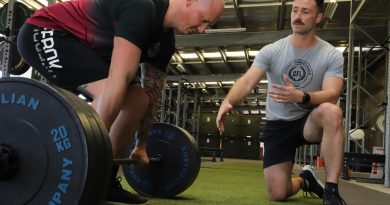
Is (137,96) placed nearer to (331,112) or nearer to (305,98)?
(305,98)

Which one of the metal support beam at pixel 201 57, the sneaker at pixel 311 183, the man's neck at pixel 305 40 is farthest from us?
the metal support beam at pixel 201 57

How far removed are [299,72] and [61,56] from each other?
121cm

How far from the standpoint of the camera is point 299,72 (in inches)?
83.5

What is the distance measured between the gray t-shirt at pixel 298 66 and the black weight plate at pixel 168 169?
0.53 m

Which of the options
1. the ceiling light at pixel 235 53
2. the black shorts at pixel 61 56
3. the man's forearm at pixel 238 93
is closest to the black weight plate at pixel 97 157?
the black shorts at pixel 61 56

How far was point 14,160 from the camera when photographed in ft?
2.96

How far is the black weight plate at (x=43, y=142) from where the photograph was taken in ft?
2.77

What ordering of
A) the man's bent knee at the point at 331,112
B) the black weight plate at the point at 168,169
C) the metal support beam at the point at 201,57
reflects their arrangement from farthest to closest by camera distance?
1. the metal support beam at the point at 201,57
2. the black weight plate at the point at 168,169
3. the man's bent knee at the point at 331,112

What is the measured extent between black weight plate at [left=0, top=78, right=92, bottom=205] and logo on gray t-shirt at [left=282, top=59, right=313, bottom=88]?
4.76 feet

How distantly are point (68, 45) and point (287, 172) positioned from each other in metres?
1.35

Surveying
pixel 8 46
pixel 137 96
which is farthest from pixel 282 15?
pixel 137 96

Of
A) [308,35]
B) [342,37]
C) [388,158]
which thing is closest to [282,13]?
[342,37]

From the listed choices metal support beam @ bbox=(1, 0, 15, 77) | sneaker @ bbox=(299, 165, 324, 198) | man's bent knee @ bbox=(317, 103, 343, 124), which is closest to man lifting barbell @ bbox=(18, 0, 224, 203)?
man's bent knee @ bbox=(317, 103, 343, 124)

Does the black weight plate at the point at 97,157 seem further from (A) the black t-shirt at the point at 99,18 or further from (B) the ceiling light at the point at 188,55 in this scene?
(B) the ceiling light at the point at 188,55
